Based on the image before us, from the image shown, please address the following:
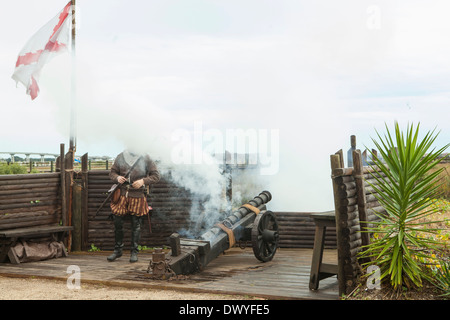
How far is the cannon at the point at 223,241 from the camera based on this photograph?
8.43 meters

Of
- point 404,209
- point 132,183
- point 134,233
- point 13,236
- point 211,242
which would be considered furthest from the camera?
point 13,236

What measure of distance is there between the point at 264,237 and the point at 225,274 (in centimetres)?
122

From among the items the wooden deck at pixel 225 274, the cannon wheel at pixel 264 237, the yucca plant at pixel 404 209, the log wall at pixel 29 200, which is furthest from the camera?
the log wall at pixel 29 200

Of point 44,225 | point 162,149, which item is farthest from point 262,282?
point 44,225

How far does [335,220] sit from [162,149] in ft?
14.1

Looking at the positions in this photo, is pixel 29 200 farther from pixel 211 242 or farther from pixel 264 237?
pixel 264 237

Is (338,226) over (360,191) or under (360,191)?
under

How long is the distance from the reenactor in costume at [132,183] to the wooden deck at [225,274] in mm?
886

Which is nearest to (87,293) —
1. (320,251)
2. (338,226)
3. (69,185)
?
(320,251)

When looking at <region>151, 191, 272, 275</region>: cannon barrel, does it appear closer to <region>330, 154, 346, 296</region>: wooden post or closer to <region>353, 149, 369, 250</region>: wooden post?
<region>330, 154, 346, 296</region>: wooden post

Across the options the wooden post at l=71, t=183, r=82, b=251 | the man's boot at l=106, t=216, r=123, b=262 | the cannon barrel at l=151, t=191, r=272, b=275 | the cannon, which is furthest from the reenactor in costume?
the wooden post at l=71, t=183, r=82, b=251

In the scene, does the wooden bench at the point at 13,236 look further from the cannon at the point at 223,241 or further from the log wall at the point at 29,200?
the cannon at the point at 223,241

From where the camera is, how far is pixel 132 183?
9.74 m

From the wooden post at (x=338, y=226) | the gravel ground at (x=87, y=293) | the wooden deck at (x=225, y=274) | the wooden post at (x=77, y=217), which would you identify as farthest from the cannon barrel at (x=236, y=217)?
the wooden post at (x=77, y=217)
